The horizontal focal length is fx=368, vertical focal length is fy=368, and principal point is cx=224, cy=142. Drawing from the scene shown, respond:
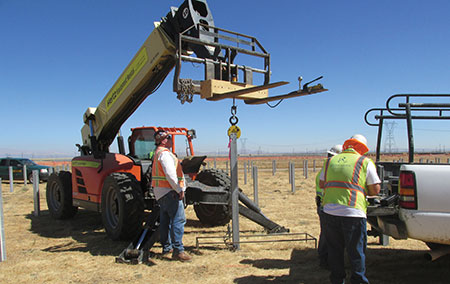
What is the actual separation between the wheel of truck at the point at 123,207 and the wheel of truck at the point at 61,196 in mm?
2363

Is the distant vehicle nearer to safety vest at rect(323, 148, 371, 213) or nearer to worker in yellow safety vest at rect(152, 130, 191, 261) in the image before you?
worker in yellow safety vest at rect(152, 130, 191, 261)

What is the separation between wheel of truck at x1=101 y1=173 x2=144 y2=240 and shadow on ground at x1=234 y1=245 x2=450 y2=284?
2.08 metres

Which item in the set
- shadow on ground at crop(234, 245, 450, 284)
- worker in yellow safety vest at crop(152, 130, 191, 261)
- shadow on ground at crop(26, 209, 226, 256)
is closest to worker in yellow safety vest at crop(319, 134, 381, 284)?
shadow on ground at crop(234, 245, 450, 284)

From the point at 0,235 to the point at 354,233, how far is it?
4.98m

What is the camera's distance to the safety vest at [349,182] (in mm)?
3713

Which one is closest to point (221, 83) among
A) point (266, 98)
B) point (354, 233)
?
point (266, 98)

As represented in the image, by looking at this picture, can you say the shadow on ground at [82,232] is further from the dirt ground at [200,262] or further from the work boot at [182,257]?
the work boot at [182,257]

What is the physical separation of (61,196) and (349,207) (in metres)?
7.22

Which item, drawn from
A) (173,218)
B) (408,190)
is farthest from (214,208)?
(408,190)

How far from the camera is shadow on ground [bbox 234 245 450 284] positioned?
179 inches

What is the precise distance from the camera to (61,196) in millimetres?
8742

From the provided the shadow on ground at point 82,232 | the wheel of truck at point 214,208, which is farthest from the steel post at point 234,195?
the wheel of truck at point 214,208

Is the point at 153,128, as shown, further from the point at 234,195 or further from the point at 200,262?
the point at 200,262

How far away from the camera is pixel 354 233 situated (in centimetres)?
368
